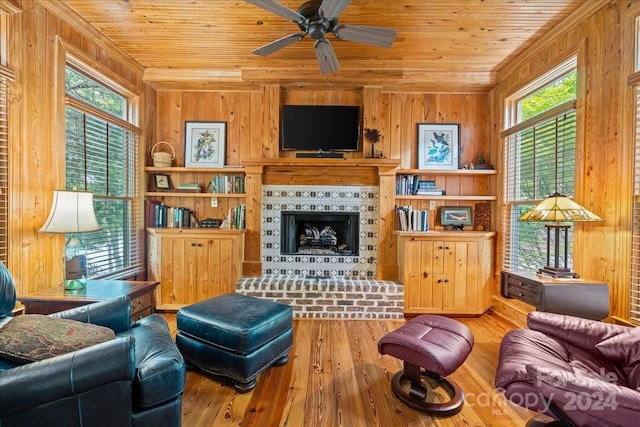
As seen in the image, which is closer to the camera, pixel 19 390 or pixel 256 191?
pixel 19 390

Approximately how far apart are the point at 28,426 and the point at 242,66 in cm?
348

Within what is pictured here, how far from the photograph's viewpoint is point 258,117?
3.82m

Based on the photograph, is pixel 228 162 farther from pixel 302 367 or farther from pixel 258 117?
pixel 302 367

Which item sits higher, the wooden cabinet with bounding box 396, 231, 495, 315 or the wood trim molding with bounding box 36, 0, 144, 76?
the wood trim molding with bounding box 36, 0, 144, 76

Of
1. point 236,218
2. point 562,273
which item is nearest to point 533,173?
point 562,273

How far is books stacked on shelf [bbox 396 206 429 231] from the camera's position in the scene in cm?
357

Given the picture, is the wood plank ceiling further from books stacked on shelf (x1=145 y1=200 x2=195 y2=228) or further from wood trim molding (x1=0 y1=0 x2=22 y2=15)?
books stacked on shelf (x1=145 y1=200 x2=195 y2=228)

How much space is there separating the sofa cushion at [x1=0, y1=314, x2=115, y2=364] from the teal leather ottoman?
0.69 meters

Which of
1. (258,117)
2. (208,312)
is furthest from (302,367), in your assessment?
(258,117)

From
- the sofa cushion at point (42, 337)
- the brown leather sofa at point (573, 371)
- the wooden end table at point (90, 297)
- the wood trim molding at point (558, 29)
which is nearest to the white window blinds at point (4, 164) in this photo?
the wooden end table at point (90, 297)

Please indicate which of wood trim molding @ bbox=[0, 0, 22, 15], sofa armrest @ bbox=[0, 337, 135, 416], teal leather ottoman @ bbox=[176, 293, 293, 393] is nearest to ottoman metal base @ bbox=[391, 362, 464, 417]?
teal leather ottoman @ bbox=[176, 293, 293, 393]

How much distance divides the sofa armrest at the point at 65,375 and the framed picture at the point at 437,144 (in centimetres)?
354

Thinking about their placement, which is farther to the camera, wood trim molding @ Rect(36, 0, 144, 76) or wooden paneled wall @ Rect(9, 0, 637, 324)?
wood trim molding @ Rect(36, 0, 144, 76)

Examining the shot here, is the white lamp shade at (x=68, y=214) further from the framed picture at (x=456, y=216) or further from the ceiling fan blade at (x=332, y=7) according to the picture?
the framed picture at (x=456, y=216)
